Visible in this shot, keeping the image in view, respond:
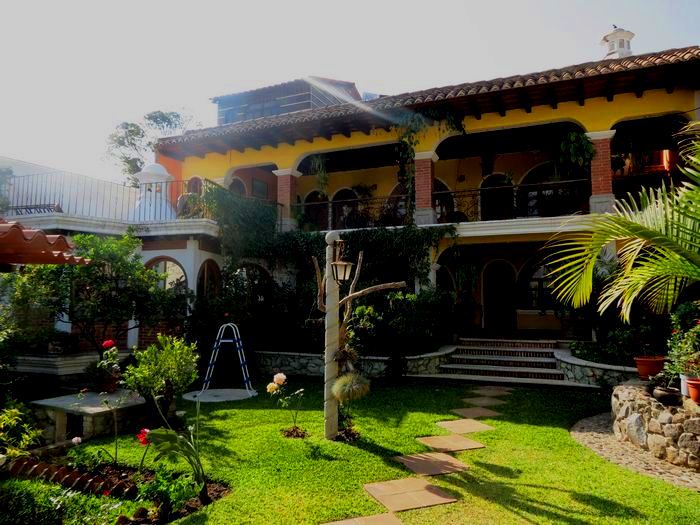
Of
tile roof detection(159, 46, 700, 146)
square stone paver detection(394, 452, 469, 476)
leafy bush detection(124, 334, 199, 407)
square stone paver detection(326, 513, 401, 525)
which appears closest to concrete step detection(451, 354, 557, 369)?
square stone paver detection(394, 452, 469, 476)

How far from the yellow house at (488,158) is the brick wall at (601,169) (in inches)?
0.9

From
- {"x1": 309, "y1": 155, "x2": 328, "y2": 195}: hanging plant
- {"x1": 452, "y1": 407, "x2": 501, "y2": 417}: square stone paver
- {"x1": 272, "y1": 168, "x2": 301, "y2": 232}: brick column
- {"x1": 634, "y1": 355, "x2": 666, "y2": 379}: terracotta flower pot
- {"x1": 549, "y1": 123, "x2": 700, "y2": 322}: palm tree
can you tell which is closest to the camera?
{"x1": 549, "y1": 123, "x2": 700, "y2": 322}: palm tree

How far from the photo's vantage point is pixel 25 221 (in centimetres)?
948

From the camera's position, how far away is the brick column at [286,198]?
13.0 metres

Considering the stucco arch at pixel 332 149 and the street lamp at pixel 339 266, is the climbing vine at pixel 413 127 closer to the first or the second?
the stucco arch at pixel 332 149

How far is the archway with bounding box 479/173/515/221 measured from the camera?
13648 millimetres

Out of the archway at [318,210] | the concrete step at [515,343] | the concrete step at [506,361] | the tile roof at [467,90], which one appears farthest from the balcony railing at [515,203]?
the concrete step at [506,361]

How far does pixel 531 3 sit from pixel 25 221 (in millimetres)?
10291

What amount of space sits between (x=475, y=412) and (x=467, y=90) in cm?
738

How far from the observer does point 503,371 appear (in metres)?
9.62

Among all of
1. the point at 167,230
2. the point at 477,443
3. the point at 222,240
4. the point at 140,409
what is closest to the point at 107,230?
the point at 167,230

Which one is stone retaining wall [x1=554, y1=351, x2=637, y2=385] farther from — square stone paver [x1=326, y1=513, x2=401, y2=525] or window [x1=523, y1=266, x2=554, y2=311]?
square stone paver [x1=326, y1=513, x2=401, y2=525]

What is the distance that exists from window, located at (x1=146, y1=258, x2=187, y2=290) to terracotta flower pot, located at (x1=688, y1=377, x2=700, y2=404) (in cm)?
966

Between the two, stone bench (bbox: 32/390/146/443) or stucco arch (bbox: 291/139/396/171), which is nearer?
stone bench (bbox: 32/390/146/443)
